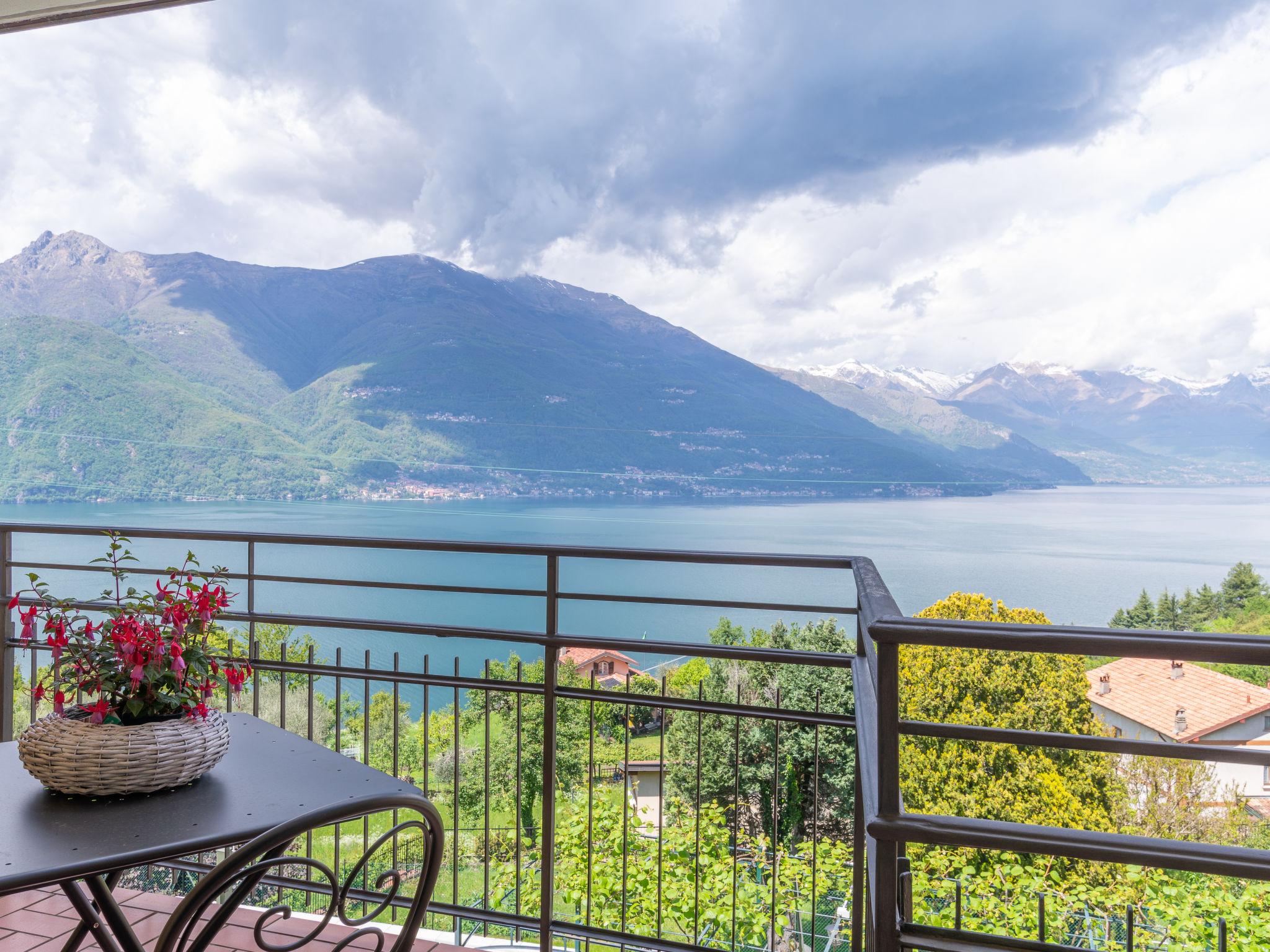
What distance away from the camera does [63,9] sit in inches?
109

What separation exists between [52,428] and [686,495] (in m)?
29.6

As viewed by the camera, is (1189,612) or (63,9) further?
(1189,612)

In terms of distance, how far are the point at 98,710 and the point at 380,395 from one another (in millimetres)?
46441

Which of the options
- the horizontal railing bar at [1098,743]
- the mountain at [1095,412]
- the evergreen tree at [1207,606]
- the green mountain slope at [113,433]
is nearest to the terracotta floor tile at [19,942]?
the horizontal railing bar at [1098,743]

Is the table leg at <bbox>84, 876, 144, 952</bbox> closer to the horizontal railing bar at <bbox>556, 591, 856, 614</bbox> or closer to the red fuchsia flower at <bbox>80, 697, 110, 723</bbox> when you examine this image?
the red fuchsia flower at <bbox>80, 697, 110, 723</bbox>

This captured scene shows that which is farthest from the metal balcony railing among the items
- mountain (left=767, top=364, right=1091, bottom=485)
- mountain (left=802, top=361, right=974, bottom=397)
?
mountain (left=802, top=361, right=974, bottom=397)

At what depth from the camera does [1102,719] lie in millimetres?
19953

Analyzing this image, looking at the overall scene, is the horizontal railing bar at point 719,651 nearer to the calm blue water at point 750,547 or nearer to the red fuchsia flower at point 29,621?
the red fuchsia flower at point 29,621

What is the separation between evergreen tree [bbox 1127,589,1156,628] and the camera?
92.4 feet

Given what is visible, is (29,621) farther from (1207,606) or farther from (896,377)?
(896,377)

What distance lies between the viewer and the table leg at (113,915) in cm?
115

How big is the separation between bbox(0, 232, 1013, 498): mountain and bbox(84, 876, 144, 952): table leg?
3693 cm

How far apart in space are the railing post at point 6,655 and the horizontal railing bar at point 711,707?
1.89 m

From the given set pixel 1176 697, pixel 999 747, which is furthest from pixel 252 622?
pixel 1176 697
